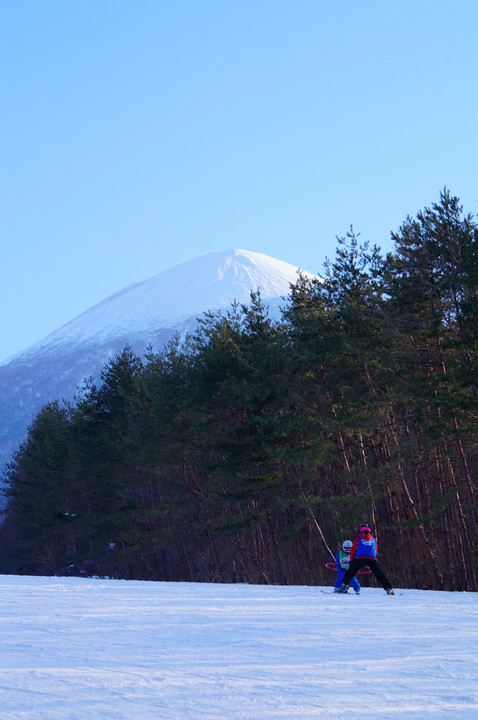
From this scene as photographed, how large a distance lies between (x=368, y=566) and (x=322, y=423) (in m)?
11.8

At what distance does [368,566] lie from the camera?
43.8 feet

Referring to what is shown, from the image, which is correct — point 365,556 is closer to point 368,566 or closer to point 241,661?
point 368,566

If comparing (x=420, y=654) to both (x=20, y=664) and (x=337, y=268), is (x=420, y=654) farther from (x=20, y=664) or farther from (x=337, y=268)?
(x=337, y=268)

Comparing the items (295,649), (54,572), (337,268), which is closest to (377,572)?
(295,649)

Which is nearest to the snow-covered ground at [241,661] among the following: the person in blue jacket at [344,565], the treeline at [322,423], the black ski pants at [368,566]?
the black ski pants at [368,566]

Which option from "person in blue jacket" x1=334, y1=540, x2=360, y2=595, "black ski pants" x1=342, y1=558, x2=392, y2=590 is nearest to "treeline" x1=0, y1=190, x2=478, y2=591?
"person in blue jacket" x1=334, y1=540, x2=360, y2=595

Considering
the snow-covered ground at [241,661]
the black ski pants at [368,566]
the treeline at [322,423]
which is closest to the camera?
the snow-covered ground at [241,661]

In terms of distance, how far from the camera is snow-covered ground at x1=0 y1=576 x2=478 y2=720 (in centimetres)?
468

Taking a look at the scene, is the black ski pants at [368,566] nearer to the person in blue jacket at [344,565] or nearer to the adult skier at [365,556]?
the adult skier at [365,556]

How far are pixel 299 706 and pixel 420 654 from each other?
2.20 meters

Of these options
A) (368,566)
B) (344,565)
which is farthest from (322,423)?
(368,566)

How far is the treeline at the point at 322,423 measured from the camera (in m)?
21.7

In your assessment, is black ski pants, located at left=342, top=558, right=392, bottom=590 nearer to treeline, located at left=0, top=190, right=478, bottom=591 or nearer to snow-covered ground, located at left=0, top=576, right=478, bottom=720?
snow-covered ground, located at left=0, top=576, right=478, bottom=720

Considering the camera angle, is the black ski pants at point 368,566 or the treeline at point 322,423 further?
the treeline at point 322,423
